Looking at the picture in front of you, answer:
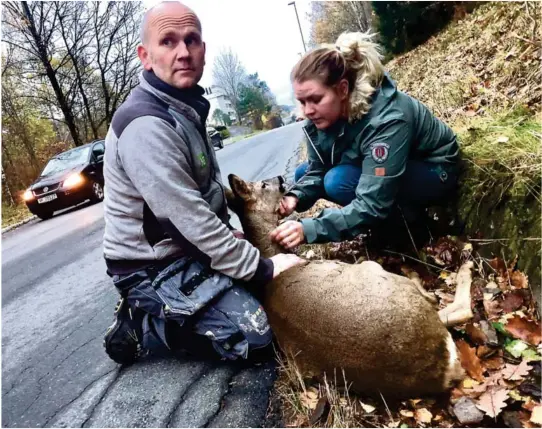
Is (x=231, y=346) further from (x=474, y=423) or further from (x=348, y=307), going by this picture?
(x=474, y=423)

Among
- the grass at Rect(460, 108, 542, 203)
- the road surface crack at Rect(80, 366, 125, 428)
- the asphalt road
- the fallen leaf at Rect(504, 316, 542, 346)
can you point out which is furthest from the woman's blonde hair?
the road surface crack at Rect(80, 366, 125, 428)

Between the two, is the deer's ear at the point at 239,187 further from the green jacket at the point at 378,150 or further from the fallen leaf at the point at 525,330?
the fallen leaf at the point at 525,330

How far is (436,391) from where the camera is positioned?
6.47 ft

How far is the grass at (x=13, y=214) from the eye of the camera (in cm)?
1436

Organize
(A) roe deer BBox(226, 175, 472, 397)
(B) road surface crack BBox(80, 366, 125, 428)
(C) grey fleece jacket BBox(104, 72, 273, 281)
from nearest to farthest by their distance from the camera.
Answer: (A) roe deer BBox(226, 175, 472, 397) → (C) grey fleece jacket BBox(104, 72, 273, 281) → (B) road surface crack BBox(80, 366, 125, 428)

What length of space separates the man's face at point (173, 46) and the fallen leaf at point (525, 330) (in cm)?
211

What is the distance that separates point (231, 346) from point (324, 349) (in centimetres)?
65

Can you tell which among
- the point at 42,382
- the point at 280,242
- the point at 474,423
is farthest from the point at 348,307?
the point at 42,382

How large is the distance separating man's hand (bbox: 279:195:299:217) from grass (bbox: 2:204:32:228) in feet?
43.3

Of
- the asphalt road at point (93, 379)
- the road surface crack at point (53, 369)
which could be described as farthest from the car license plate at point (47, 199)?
the road surface crack at point (53, 369)

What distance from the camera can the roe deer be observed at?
76.0 inches

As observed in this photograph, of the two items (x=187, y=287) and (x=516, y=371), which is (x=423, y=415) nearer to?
(x=516, y=371)

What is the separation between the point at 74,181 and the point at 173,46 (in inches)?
395

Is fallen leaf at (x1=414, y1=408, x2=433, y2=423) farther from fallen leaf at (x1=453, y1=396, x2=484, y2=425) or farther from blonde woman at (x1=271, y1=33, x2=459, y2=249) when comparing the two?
blonde woman at (x1=271, y1=33, x2=459, y2=249)
